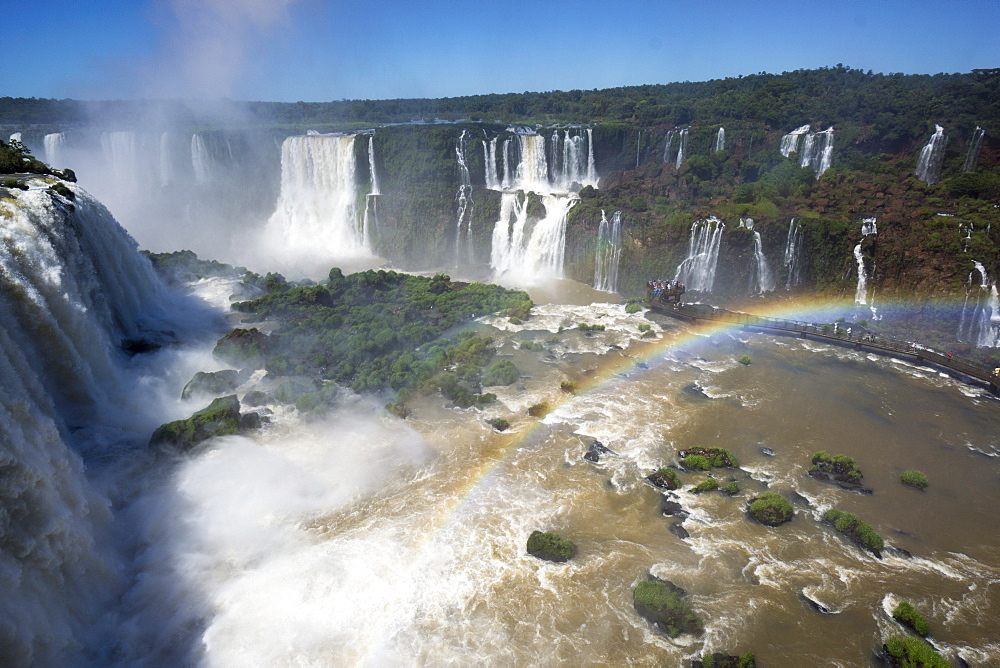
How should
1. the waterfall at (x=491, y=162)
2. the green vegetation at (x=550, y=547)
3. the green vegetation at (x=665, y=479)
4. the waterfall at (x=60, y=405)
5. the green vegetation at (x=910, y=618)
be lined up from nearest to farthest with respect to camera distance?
the waterfall at (x=60, y=405) < the green vegetation at (x=910, y=618) < the green vegetation at (x=550, y=547) < the green vegetation at (x=665, y=479) < the waterfall at (x=491, y=162)

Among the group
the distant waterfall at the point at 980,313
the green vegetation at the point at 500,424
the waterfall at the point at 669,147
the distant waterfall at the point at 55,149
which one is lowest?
the green vegetation at the point at 500,424

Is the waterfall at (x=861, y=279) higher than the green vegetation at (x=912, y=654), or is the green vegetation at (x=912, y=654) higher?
the waterfall at (x=861, y=279)

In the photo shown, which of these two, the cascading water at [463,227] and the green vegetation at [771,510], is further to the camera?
the cascading water at [463,227]

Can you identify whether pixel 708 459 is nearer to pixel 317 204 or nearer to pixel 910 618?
pixel 910 618

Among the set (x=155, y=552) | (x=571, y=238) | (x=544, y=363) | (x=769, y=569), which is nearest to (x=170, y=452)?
(x=155, y=552)

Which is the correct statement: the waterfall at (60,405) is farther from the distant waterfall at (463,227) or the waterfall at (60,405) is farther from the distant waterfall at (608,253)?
the distant waterfall at (608,253)

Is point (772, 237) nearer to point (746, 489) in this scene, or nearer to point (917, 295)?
point (917, 295)

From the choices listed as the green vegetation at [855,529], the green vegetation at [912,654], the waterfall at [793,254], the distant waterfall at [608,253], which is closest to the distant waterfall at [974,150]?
the waterfall at [793,254]
